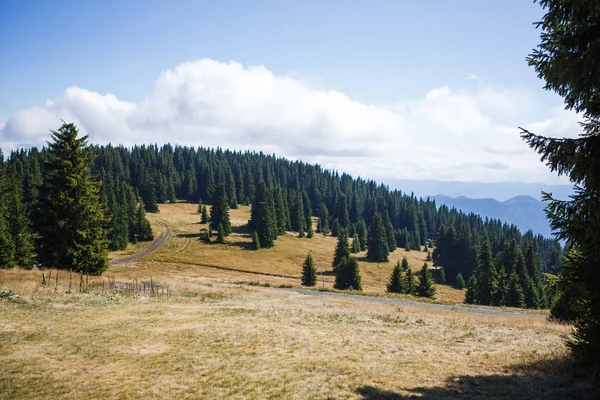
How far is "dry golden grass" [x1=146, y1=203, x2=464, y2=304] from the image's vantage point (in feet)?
278

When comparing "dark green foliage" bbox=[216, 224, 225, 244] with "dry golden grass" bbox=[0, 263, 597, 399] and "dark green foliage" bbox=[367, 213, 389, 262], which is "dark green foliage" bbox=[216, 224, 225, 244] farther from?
"dry golden grass" bbox=[0, 263, 597, 399]

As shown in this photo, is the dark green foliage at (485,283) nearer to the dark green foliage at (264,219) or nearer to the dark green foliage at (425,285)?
the dark green foliage at (425,285)

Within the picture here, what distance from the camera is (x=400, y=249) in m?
146

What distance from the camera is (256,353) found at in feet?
47.5

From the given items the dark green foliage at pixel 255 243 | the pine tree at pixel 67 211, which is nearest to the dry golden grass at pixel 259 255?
the dark green foliage at pixel 255 243

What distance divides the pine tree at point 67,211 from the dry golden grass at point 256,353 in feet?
26.3

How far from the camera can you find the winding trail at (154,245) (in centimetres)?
7794

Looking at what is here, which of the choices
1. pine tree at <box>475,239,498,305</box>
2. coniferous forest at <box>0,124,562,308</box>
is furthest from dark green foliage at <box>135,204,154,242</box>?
pine tree at <box>475,239,498,305</box>

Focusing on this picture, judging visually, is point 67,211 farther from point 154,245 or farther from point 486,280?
point 486,280

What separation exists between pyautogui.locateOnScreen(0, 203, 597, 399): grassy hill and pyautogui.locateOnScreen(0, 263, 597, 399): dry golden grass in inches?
2.0

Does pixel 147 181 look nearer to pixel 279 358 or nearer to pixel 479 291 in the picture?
pixel 479 291

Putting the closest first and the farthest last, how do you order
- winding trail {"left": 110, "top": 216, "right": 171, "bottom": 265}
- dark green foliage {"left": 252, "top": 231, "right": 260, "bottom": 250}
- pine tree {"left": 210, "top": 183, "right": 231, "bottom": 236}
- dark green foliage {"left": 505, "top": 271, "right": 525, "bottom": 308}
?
dark green foliage {"left": 505, "top": 271, "right": 525, "bottom": 308} → winding trail {"left": 110, "top": 216, "right": 171, "bottom": 265} → dark green foliage {"left": 252, "top": 231, "right": 260, "bottom": 250} → pine tree {"left": 210, "top": 183, "right": 231, "bottom": 236}

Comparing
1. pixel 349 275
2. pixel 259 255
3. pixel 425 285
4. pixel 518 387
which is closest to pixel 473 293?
pixel 425 285

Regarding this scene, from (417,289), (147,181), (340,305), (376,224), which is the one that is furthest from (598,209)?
(147,181)
